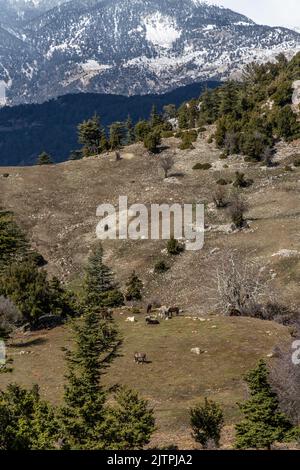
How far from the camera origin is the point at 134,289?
51.9 meters

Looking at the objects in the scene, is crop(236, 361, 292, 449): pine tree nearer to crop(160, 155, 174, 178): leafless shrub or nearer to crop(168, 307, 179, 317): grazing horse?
crop(168, 307, 179, 317): grazing horse

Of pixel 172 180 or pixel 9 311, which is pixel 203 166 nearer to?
pixel 172 180

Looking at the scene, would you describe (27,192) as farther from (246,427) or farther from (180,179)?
(246,427)

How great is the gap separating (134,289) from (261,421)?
32.2 meters

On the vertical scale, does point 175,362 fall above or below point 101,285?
below

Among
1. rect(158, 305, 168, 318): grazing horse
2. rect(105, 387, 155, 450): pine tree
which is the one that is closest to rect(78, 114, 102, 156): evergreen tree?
rect(158, 305, 168, 318): grazing horse

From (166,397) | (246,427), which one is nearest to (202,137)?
(166,397)

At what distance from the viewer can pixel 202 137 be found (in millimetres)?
92938

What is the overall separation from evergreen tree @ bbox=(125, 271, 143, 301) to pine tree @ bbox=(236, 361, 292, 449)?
3119 centimetres

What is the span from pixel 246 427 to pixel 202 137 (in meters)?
76.1

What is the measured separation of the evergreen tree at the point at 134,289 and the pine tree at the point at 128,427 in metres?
31.0

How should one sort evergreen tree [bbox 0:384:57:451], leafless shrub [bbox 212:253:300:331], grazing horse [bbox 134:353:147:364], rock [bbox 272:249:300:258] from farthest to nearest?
rock [bbox 272:249:300:258] < leafless shrub [bbox 212:253:300:331] < grazing horse [bbox 134:353:147:364] < evergreen tree [bbox 0:384:57:451]

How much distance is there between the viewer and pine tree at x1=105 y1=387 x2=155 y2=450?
19469 mm

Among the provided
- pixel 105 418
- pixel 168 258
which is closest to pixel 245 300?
pixel 168 258
